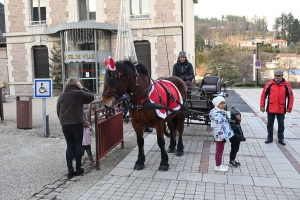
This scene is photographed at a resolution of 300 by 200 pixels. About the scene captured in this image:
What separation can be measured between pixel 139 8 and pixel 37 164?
1503cm

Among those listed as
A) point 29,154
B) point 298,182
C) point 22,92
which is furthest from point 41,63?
point 298,182

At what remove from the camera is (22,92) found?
2134 centimetres

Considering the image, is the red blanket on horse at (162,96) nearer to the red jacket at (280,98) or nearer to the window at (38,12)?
the red jacket at (280,98)

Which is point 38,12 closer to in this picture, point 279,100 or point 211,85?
point 211,85

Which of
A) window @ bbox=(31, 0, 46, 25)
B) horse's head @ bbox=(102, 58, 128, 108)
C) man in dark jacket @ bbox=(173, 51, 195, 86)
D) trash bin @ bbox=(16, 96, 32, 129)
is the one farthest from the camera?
window @ bbox=(31, 0, 46, 25)

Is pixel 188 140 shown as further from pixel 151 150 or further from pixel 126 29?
pixel 126 29

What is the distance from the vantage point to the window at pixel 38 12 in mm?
20438

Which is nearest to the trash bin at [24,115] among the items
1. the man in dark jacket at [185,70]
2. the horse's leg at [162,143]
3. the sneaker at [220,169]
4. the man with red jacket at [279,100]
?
the man in dark jacket at [185,70]

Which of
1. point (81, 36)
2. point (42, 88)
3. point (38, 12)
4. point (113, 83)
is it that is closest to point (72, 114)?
point (113, 83)

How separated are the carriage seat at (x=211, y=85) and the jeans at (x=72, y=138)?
4.17 m

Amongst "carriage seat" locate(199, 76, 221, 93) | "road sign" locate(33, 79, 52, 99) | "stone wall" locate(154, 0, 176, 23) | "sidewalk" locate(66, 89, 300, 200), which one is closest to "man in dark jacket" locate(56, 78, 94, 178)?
"sidewalk" locate(66, 89, 300, 200)

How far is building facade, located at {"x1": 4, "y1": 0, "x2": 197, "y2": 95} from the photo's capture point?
728 inches

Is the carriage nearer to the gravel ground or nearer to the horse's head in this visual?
the horse's head

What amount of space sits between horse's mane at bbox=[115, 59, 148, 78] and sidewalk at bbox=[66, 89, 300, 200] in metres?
1.81
